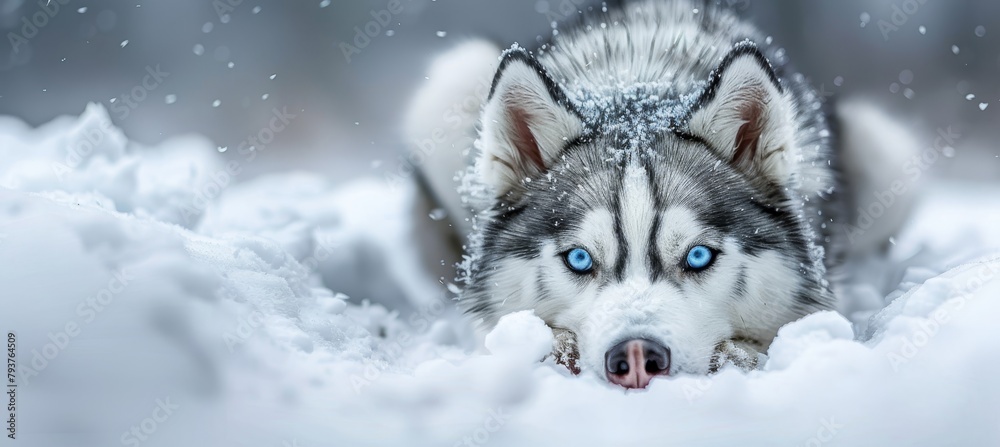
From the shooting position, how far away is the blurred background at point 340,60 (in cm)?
378

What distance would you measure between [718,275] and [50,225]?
181 centimetres

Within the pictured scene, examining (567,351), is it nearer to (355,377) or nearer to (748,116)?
(355,377)

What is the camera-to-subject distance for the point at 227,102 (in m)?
4.08

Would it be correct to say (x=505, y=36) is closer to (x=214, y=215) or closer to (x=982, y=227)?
(x=214, y=215)

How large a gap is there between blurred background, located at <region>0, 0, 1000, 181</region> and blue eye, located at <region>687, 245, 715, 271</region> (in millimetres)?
1598

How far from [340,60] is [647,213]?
2.23 meters

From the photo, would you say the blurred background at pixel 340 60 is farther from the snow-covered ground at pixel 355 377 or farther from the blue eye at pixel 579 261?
the snow-covered ground at pixel 355 377

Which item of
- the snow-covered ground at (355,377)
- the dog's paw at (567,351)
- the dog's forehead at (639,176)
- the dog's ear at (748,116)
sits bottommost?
the snow-covered ground at (355,377)

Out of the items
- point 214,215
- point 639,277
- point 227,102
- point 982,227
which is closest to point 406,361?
point 639,277

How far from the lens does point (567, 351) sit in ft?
7.66

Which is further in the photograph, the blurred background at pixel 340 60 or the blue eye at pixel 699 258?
the blurred background at pixel 340 60

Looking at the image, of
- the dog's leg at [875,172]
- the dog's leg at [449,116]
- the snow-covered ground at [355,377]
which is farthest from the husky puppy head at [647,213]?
the dog's leg at [875,172]

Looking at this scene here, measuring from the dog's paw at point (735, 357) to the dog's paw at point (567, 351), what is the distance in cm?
38

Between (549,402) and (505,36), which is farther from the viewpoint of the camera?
(505,36)
